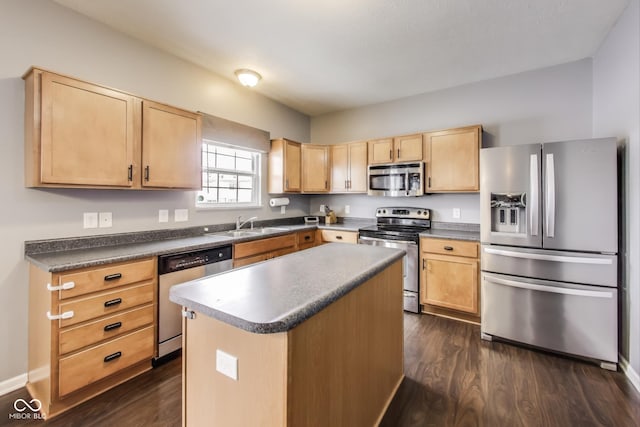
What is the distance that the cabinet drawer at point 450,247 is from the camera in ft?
9.73

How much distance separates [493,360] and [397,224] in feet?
6.50

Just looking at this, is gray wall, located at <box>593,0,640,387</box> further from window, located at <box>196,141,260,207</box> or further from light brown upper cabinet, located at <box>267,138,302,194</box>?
window, located at <box>196,141,260,207</box>

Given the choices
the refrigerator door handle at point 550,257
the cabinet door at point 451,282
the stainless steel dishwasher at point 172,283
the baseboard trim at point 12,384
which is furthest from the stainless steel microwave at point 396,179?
the baseboard trim at point 12,384

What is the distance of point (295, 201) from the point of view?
459 cm

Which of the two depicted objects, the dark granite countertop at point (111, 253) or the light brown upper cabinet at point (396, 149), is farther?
the light brown upper cabinet at point (396, 149)

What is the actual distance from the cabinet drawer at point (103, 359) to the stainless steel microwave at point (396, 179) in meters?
2.98

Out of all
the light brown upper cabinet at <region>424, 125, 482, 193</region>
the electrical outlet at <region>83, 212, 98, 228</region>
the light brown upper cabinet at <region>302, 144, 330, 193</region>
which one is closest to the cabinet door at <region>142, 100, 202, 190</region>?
→ the electrical outlet at <region>83, 212, 98, 228</region>

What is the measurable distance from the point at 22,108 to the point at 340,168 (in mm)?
3265

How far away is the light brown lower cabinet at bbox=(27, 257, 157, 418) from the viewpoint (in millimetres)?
1699

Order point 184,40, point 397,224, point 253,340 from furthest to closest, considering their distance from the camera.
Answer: point 397,224 → point 184,40 → point 253,340

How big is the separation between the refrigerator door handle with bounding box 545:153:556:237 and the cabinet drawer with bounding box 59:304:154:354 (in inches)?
129

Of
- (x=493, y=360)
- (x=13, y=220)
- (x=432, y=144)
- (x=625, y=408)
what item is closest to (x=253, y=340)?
(x=13, y=220)

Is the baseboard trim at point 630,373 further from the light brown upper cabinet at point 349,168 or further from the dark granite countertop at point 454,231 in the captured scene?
the light brown upper cabinet at point 349,168

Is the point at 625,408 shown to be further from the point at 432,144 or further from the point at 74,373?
the point at 74,373
